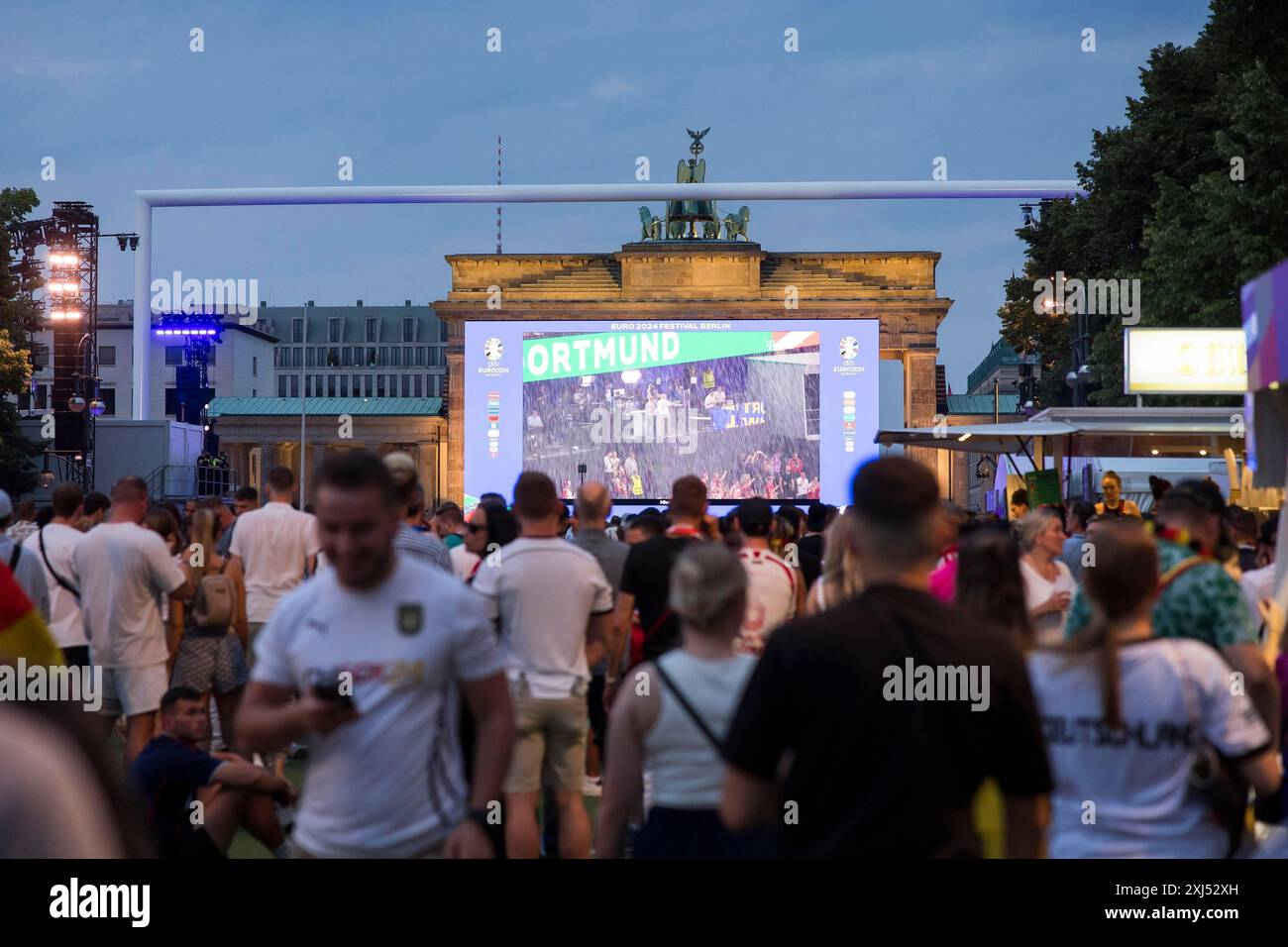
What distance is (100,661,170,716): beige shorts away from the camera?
350 inches

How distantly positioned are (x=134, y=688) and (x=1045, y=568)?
523 centimetres

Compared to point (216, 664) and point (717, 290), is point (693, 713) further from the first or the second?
point (717, 290)

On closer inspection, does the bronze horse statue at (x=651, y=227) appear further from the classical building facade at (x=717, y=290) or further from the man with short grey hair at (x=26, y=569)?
the man with short grey hair at (x=26, y=569)

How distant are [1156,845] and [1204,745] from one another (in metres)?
0.31

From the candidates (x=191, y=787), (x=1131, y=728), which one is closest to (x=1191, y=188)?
(x=191, y=787)

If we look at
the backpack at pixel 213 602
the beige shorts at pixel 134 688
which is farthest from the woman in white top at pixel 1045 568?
the beige shorts at pixel 134 688

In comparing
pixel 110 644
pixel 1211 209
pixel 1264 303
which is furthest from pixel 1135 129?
pixel 110 644

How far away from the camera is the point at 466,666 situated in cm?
402

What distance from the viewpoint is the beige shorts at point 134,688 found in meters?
8.88

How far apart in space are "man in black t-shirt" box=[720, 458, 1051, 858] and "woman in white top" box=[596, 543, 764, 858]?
1004 mm

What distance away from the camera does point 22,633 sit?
9.21ft

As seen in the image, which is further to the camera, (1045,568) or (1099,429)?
(1099,429)

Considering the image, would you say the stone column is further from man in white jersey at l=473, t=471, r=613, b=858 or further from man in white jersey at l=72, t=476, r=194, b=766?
man in white jersey at l=473, t=471, r=613, b=858

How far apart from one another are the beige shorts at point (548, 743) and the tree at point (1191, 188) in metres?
21.0
